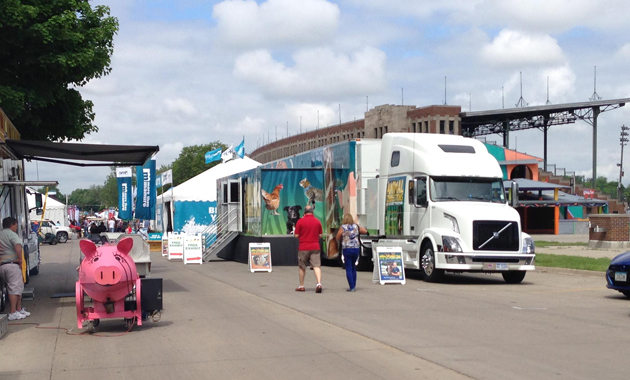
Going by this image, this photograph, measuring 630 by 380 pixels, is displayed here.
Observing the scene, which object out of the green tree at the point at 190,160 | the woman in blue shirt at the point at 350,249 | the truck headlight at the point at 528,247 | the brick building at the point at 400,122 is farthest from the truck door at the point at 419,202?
the green tree at the point at 190,160

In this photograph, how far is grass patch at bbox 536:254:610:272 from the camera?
21.1 meters

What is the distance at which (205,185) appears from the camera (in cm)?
4291

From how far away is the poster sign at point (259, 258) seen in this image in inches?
900

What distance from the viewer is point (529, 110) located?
6438 cm

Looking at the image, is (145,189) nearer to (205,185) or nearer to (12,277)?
(205,185)

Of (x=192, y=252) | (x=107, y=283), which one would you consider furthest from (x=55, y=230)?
(x=107, y=283)

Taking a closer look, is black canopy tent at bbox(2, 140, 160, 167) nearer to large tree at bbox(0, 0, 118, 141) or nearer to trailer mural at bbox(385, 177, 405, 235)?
large tree at bbox(0, 0, 118, 141)

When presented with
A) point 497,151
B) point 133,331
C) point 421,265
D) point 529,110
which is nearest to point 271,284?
point 421,265

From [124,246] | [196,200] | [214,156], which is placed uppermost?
[214,156]

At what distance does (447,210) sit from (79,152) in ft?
28.7

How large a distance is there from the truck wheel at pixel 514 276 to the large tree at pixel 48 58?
12765 mm

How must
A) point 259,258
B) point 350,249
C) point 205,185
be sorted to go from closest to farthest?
point 350,249 < point 259,258 < point 205,185

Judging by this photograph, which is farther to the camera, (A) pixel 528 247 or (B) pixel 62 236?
(B) pixel 62 236

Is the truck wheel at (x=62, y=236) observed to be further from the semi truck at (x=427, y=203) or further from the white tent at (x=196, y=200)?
the semi truck at (x=427, y=203)
